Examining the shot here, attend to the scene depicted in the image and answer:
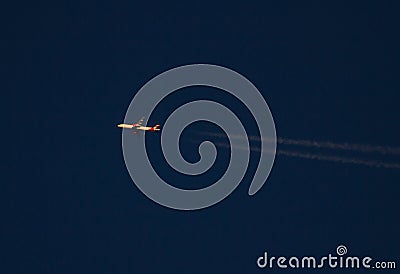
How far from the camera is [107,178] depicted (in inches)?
1934

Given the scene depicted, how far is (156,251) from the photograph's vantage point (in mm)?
49125

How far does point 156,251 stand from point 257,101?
6426 millimetres

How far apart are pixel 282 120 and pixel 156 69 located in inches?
191

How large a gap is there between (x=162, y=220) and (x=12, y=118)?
6.64 metres

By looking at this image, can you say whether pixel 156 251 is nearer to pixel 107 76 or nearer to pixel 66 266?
pixel 66 266

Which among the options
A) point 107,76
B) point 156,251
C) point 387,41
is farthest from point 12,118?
point 387,41

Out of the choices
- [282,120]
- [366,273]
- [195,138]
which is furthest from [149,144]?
[366,273]

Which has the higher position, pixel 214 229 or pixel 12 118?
pixel 12 118

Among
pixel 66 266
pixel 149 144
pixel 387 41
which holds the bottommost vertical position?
pixel 66 266

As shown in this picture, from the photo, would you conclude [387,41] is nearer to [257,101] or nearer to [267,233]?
[257,101]

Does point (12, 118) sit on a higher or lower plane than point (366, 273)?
higher

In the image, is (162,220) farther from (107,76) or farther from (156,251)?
(107,76)

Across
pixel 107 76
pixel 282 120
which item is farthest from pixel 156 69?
pixel 282 120

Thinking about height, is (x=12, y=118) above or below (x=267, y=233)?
above
